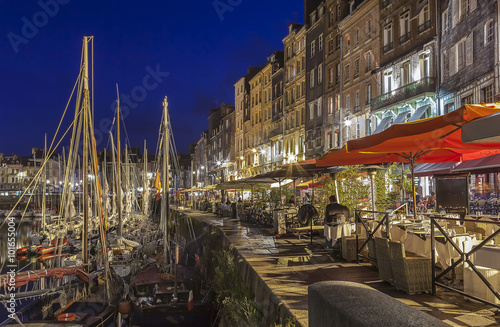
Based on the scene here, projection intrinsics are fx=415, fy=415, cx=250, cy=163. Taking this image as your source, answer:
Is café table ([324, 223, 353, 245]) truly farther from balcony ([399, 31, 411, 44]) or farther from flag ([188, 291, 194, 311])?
balcony ([399, 31, 411, 44])

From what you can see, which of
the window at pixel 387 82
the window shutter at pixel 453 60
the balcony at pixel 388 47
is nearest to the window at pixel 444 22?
the window shutter at pixel 453 60

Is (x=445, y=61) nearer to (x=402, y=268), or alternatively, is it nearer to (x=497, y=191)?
(x=497, y=191)

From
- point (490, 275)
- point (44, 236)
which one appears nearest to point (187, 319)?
point (490, 275)

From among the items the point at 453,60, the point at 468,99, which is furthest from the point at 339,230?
the point at 453,60

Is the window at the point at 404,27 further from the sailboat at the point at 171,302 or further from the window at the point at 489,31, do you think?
the sailboat at the point at 171,302

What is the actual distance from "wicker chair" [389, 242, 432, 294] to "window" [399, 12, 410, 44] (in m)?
25.8

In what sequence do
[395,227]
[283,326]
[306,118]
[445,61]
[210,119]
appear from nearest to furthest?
[283,326] → [395,227] → [445,61] → [306,118] → [210,119]

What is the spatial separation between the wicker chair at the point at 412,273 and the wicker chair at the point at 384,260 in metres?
0.39

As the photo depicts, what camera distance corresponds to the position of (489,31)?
20.8 metres

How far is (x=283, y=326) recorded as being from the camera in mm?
6168

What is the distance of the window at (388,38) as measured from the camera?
31370 mm

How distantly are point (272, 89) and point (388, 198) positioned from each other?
43.7 meters

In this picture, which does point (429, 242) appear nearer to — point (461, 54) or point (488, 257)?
point (488, 257)

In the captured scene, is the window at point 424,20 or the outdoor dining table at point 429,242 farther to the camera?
the window at point 424,20
